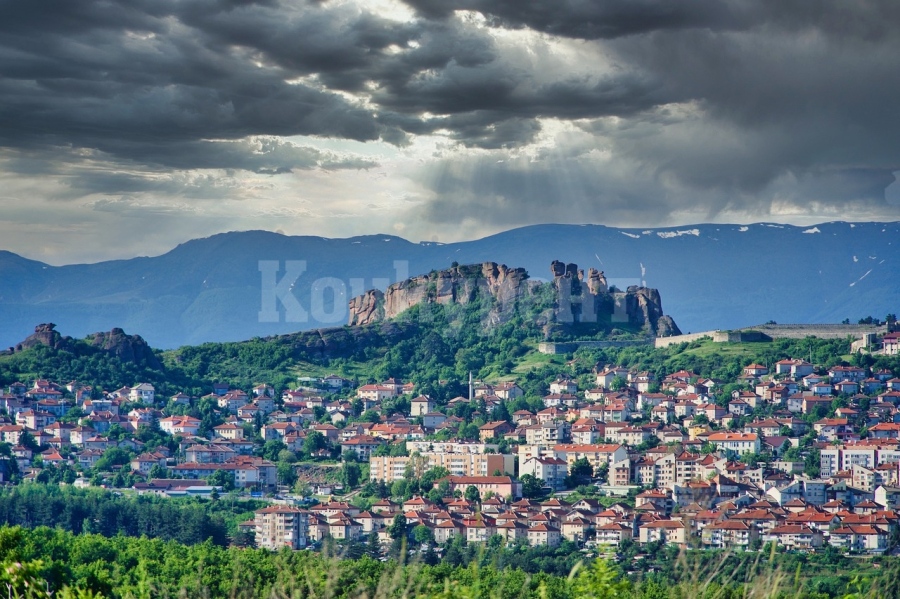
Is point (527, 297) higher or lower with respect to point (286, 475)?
higher

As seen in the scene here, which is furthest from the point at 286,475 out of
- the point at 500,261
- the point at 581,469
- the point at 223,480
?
the point at 500,261

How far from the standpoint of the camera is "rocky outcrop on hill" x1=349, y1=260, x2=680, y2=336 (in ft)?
208

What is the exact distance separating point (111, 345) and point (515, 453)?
22.0 meters

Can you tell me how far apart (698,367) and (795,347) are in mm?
4624

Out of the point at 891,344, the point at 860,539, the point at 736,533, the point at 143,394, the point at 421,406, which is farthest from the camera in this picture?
the point at 143,394

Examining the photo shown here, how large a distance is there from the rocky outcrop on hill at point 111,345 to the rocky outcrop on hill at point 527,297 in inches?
480

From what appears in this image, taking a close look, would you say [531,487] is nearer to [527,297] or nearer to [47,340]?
[527,297]

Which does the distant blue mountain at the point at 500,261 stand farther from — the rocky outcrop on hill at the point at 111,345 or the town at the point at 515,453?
the town at the point at 515,453

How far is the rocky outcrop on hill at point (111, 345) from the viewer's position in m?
59.7

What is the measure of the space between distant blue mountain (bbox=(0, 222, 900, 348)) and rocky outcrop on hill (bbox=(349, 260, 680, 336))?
30954mm

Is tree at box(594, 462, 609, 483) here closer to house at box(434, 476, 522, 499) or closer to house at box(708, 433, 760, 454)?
house at box(434, 476, 522, 499)

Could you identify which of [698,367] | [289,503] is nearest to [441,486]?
[289,503]

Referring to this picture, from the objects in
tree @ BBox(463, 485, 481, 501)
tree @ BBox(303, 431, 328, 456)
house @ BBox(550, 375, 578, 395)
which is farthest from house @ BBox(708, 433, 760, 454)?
tree @ BBox(303, 431, 328, 456)

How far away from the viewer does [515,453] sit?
45438 mm
